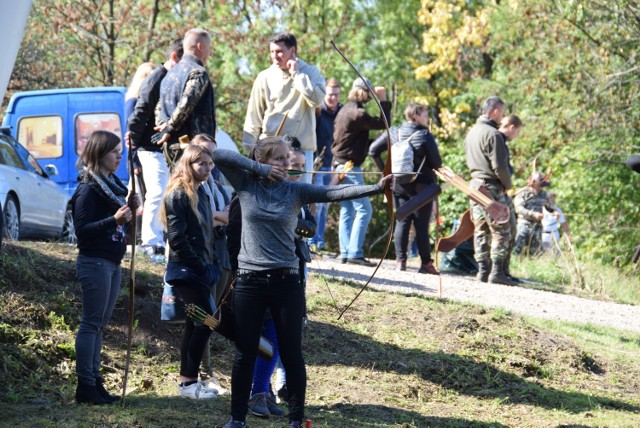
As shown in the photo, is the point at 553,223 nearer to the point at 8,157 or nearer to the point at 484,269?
the point at 484,269

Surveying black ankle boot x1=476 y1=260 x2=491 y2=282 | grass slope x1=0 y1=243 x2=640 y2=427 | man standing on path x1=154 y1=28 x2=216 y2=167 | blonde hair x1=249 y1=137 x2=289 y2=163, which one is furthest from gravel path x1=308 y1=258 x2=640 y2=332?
blonde hair x1=249 y1=137 x2=289 y2=163

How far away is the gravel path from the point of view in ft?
36.2

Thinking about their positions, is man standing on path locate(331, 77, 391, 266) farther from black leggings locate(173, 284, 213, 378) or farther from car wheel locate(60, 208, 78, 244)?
black leggings locate(173, 284, 213, 378)

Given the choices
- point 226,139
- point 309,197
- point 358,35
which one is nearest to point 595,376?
point 309,197

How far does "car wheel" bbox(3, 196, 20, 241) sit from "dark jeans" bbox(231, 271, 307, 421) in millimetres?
6968

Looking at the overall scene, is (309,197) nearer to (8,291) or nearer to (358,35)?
(8,291)

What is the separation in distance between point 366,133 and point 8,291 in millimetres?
5703

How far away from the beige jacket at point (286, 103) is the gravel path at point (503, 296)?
2050 millimetres

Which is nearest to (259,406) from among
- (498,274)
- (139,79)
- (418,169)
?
(139,79)

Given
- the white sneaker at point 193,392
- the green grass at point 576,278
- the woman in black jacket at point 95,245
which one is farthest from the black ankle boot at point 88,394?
the green grass at point 576,278

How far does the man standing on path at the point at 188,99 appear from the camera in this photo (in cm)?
849

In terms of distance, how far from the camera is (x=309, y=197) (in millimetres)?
5855

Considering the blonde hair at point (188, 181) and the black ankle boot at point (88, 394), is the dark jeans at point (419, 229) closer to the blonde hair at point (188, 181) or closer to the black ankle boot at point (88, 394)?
the blonde hair at point (188, 181)

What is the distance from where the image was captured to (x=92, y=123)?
652 inches
